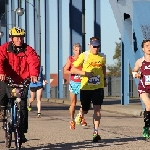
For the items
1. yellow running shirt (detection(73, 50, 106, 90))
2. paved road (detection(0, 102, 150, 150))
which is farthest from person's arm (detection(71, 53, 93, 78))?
paved road (detection(0, 102, 150, 150))

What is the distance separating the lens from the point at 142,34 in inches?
744

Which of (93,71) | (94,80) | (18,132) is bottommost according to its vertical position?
(18,132)

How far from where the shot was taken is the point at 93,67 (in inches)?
410

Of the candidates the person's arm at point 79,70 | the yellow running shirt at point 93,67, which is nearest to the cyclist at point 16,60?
the person's arm at point 79,70

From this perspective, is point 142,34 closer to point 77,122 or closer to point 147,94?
point 77,122

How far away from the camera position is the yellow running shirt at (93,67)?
33.8 ft

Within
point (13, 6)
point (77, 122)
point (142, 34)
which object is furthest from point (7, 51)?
point (13, 6)

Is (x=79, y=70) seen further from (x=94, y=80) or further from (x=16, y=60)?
(x=16, y=60)

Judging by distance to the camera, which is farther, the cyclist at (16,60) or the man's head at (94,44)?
the man's head at (94,44)

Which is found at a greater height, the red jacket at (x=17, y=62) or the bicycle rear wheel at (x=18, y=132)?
the red jacket at (x=17, y=62)

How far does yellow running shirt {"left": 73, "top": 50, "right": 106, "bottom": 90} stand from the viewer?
10.3 meters

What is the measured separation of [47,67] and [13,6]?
20676 millimetres

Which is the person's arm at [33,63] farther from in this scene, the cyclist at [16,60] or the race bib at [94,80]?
the race bib at [94,80]

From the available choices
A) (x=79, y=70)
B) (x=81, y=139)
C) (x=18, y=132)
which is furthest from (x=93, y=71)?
(x=18, y=132)
